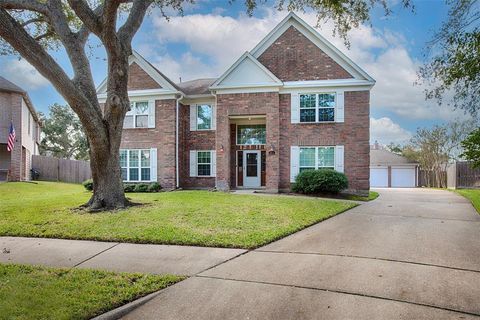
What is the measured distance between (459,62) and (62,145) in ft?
162

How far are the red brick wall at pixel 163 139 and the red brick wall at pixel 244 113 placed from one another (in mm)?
2655

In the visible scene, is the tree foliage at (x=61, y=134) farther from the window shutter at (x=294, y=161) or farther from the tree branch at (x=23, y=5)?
the tree branch at (x=23, y=5)

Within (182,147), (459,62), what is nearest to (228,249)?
(459,62)

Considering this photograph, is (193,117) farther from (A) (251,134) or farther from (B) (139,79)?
(B) (139,79)

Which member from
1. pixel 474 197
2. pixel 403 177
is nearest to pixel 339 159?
pixel 474 197

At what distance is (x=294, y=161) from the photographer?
17.5m

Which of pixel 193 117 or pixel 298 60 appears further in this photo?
pixel 193 117

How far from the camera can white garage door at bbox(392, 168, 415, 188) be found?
34.1 metres

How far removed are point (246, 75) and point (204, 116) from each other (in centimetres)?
354

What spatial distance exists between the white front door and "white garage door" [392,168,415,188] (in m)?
20.7

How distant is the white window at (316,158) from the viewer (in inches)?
677

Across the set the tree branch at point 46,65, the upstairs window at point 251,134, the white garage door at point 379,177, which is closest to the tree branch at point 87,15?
the tree branch at point 46,65

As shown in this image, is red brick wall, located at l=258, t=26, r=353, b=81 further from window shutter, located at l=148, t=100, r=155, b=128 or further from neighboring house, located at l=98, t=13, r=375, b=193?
window shutter, located at l=148, t=100, r=155, b=128

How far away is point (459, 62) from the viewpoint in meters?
9.82
